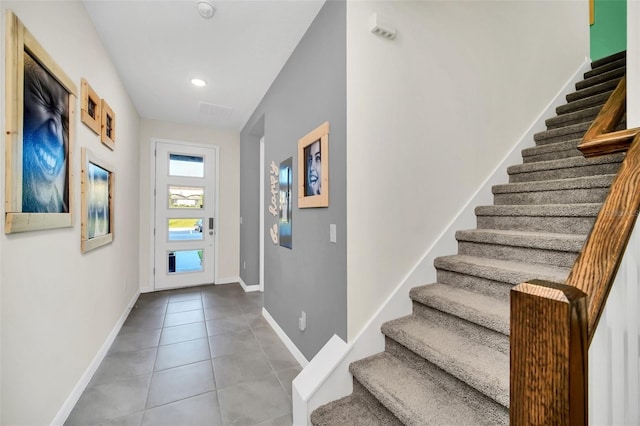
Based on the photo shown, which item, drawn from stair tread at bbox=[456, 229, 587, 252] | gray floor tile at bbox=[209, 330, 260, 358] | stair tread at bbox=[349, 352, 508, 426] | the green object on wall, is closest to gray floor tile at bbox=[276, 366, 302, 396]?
gray floor tile at bbox=[209, 330, 260, 358]

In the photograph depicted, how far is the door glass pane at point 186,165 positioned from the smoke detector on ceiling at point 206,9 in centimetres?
297

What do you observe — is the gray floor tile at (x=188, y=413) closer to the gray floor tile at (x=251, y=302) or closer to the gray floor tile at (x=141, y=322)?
the gray floor tile at (x=141, y=322)

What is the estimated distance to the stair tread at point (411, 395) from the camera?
124 centimetres

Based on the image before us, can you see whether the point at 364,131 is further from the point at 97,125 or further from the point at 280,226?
the point at 97,125

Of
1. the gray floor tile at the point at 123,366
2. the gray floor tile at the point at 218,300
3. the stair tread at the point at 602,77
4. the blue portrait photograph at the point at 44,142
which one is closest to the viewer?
the blue portrait photograph at the point at 44,142

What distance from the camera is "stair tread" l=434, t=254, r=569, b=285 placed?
1525 mm

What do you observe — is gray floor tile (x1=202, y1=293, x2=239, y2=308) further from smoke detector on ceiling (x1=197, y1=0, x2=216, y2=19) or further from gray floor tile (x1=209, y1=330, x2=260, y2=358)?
smoke detector on ceiling (x1=197, y1=0, x2=216, y2=19)

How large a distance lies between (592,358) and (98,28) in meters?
3.48

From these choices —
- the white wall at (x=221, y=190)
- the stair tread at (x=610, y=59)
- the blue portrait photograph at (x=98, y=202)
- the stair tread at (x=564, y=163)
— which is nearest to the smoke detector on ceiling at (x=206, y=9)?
the blue portrait photograph at (x=98, y=202)

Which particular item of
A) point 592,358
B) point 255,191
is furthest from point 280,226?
point 592,358

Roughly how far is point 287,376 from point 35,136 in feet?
7.18

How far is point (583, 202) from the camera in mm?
1854

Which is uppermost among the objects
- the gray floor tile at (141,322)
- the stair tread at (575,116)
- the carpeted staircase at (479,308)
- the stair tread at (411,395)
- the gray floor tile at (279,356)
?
the stair tread at (575,116)

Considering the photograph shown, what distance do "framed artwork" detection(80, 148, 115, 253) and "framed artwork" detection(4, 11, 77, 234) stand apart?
246mm
